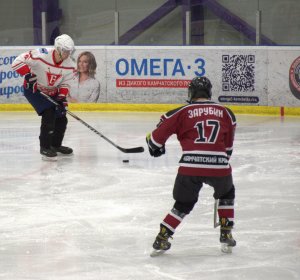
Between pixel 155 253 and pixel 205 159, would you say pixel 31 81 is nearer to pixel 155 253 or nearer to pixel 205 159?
pixel 155 253

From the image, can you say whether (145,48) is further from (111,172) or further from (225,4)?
(111,172)

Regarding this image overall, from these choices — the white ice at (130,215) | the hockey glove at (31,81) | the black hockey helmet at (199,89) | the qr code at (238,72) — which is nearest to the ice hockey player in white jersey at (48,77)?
the hockey glove at (31,81)

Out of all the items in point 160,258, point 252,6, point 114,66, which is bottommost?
point 160,258

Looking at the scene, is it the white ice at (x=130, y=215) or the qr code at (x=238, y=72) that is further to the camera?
the qr code at (x=238, y=72)

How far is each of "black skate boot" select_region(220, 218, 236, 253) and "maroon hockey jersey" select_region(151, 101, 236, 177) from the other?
276mm

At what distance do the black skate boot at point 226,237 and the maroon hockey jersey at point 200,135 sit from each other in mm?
276

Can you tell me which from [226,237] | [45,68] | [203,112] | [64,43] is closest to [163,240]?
[226,237]

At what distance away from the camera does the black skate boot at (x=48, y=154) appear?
22.9 ft

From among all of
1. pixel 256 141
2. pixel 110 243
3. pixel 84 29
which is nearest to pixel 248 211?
pixel 110 243

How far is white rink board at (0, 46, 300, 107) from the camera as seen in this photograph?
32.2 feet

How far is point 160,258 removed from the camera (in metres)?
4.00

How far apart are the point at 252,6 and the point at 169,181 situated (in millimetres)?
4898

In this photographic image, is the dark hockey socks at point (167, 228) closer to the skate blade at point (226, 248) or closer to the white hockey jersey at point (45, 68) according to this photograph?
the skate blade at point (226, 248)

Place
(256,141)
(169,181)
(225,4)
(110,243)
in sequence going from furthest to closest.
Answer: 1. (225,4)
2. (256,141)
3. (169,181)
4. (110,243)
